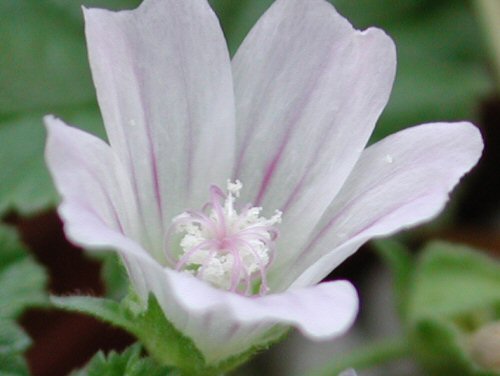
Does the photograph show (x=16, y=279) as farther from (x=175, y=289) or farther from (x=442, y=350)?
(x=442, y=350)

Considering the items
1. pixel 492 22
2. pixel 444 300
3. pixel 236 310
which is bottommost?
pixel 444 300

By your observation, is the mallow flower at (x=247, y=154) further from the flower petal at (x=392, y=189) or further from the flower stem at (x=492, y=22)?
the flower stem at (x=492, y=22)

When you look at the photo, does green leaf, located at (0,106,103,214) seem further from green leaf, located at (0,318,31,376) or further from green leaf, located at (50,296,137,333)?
green leaf, located at (50,296,137,333)

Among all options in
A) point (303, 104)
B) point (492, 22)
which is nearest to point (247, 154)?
point (303, 104)

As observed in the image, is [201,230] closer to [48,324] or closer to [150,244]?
[150,244]

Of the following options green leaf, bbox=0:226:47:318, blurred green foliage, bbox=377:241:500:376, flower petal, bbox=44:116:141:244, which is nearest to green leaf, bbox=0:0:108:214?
green leaf, bbox=0:226:47:318

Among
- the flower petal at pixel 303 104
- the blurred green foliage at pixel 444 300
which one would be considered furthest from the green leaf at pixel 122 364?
the blurred green foliage at pixel 444 300

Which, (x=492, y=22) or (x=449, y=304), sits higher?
(x=492, y=22)
